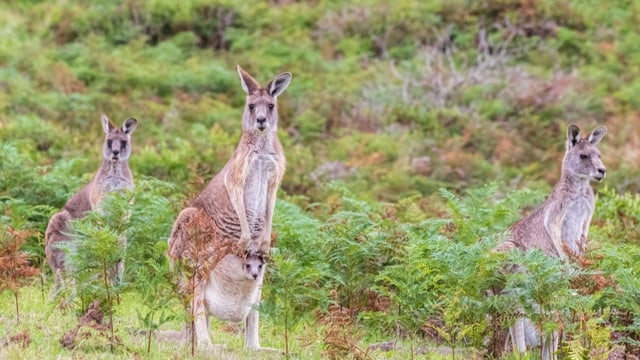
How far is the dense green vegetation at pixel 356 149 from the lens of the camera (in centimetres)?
675

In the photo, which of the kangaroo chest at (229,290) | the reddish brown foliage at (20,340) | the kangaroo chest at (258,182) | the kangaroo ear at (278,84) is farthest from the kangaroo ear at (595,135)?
the reddish brown foliage at (20,340)

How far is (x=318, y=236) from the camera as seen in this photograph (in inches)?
336

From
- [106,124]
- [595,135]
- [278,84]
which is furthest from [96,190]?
[595,135]

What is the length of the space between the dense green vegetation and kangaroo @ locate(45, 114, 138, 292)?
0.23 metres

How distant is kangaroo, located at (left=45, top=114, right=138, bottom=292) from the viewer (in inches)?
353

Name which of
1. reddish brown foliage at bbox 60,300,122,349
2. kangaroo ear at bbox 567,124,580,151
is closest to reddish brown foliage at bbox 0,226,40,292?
reddish brown foliage at bbox 60,300,122,349

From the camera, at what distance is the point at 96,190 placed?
32.1 feet

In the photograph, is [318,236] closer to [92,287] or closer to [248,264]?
[248,264]

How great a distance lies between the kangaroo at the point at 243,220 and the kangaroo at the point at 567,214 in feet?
6.15

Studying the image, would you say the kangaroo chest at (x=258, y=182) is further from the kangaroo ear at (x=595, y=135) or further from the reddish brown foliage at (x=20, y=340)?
the kangaroo ear at (x=595, y=135)

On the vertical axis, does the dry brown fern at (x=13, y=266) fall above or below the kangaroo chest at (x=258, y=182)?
below

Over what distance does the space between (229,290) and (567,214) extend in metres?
2.92

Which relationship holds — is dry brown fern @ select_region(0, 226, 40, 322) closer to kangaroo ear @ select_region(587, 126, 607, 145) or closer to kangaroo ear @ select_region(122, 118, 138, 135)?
kangaroo ear @ select_region(122, 118, 138, 135)

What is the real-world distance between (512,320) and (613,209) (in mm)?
5962
